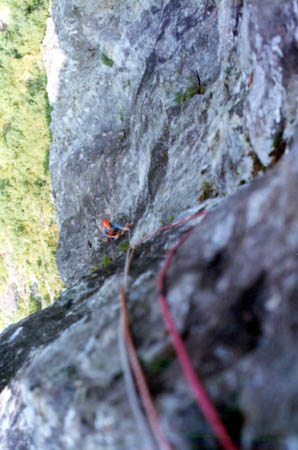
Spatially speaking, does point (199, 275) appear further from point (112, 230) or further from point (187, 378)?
point (112, 230)

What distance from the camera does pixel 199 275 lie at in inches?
92.0

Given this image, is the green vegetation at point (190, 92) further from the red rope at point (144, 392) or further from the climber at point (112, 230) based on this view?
the red rope at point (144, 392)

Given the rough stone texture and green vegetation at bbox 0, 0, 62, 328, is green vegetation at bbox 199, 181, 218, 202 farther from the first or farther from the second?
green vegetation at bbox 0, 0, 62, 328

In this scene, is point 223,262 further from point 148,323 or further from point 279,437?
point 279,437

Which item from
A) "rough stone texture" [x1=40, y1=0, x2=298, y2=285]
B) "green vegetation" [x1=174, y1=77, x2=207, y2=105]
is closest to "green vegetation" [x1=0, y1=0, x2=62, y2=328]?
"rough stone texture" [x1=40, y1=0, x2=298, y2=285]

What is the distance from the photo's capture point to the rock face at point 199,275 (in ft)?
6.25

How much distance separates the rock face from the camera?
191 cm

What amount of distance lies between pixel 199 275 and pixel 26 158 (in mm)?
14657

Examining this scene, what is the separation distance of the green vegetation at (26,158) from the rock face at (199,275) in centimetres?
757

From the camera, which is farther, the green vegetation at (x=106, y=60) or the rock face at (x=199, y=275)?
the green vegetation at (x=106, y=60)

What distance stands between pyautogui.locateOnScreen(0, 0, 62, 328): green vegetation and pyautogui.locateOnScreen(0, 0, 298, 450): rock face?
24.8 feet

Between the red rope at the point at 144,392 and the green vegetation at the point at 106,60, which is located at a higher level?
the green vegetation at the point at 106,60

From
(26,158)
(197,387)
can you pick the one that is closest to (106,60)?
(26,158)

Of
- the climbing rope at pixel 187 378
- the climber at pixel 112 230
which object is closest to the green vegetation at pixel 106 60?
the climber at pixel 112 230
